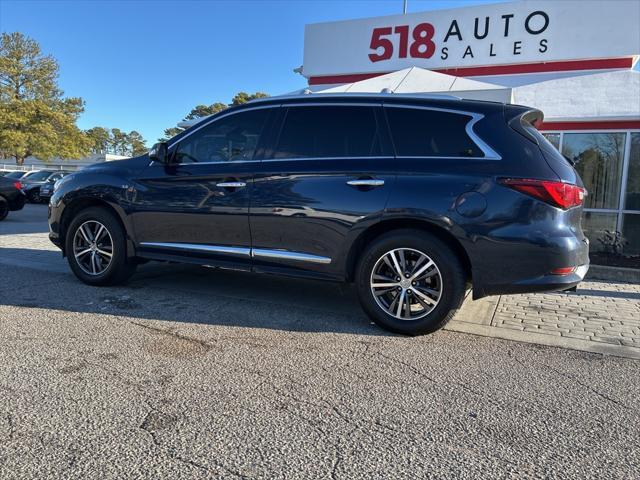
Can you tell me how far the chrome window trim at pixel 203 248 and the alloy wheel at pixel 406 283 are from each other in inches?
52.0

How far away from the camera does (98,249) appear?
18.7ft

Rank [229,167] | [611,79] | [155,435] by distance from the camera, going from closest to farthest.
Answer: [155,435] < [229,167] < [611,79]

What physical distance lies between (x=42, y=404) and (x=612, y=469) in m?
3.07

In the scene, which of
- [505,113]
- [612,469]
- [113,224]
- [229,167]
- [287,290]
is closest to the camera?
[612,469]

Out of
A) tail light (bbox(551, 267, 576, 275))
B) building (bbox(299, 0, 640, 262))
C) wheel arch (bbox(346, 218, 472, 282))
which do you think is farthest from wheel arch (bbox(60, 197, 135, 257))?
building (bbox(299, 0, 640, 262))

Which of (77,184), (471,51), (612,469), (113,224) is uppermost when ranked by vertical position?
(471,51)

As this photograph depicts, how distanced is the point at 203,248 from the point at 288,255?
3.19 feet

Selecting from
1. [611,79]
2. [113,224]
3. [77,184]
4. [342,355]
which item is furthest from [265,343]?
[611,79]

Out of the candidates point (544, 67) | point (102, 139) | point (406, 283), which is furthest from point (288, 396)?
point (102, 139)

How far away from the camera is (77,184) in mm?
5727

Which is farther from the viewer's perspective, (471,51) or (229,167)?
(471,51)

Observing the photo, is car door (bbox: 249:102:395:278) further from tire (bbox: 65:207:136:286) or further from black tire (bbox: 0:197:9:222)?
black tire (bbox: 0:197:9:222)

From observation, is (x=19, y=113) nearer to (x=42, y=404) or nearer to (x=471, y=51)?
(x=471, y=51)

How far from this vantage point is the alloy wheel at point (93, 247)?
566 cm
